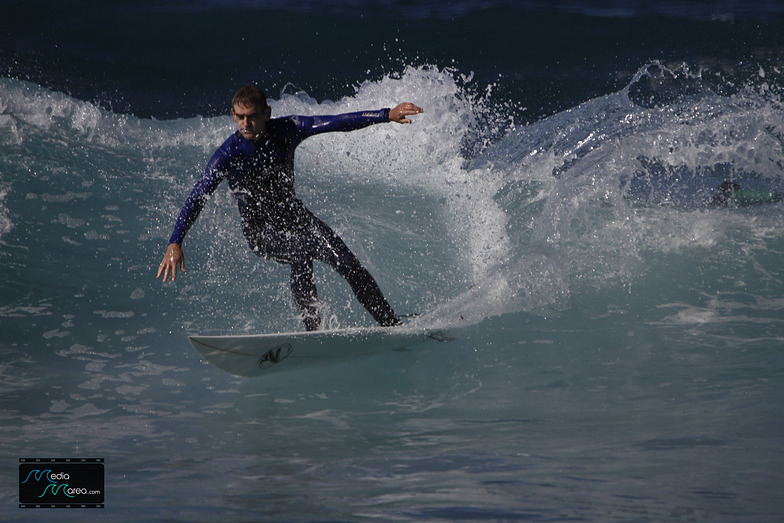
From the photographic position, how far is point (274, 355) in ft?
15.0

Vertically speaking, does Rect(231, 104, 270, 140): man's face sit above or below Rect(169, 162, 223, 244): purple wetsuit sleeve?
above

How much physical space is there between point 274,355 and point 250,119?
144cm

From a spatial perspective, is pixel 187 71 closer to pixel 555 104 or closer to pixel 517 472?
pixel 555 104

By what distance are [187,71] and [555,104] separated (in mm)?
7339

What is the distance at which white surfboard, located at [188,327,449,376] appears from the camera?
14.5ft

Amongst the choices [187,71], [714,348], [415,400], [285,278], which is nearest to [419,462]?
[415,400]

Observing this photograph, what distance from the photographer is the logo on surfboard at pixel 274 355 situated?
179 inches

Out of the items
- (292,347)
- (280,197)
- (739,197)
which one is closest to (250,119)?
(280,197)
